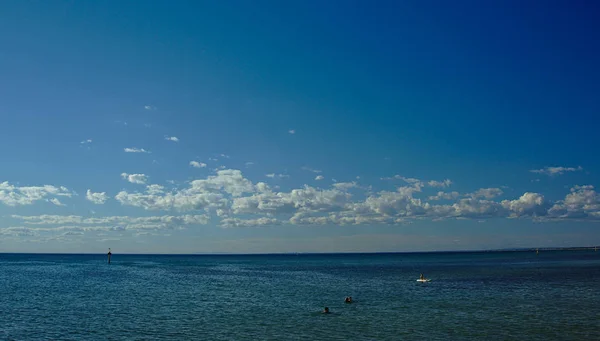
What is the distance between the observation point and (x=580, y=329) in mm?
37750

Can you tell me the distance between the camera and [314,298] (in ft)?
201

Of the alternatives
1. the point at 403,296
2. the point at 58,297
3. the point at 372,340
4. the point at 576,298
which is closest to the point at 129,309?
the point at 58,297

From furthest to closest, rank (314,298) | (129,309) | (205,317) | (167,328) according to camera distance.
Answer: (314,298), (129,309), (205,317), (167,328)

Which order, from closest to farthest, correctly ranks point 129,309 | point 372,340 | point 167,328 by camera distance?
1. point 372,340
2. point 167,328
3. point 129,309

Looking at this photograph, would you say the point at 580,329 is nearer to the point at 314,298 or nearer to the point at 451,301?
the point at 451,301

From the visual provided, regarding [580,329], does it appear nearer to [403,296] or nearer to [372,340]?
[372,340]

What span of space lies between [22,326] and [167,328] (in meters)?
12.7

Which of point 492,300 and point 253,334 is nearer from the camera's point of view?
point 253,334

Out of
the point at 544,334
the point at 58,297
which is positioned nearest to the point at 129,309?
the point at 58,297

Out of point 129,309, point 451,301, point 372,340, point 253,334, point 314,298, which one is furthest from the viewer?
point 314,298

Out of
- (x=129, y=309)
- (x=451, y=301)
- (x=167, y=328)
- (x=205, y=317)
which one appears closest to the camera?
(x=167, y=328)

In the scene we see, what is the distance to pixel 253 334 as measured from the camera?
122ft

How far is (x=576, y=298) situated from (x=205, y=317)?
42.6 metres

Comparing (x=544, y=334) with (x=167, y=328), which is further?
(x=167, y=328)
